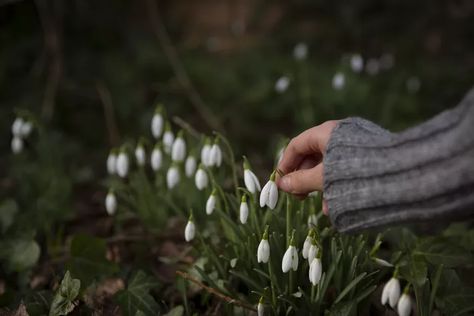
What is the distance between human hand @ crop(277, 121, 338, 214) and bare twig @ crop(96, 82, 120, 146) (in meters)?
1.86

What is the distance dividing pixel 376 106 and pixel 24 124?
2.27m

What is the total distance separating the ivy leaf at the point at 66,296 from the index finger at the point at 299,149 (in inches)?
30.9

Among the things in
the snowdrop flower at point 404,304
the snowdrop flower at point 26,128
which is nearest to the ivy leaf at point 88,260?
the snowdrop flower at point 26,128

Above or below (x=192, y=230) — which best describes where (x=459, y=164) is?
above

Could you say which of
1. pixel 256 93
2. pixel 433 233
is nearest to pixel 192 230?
pixel 433 233

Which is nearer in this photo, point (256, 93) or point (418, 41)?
point (256, 93)

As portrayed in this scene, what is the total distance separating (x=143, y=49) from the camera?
418cm

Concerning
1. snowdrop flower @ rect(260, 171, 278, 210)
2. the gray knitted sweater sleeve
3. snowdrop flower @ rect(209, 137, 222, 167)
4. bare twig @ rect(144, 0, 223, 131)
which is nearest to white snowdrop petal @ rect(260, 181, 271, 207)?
snowdrop flower @ rect(260, 171, 278, 210)

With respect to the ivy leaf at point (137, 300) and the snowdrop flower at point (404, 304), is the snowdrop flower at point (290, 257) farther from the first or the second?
the ivy leaf at point (137, 300)

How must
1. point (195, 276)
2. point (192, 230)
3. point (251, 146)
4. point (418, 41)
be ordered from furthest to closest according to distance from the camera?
point (418, 41) < point (251, 146) < point (195, 276) < point (192, 230)

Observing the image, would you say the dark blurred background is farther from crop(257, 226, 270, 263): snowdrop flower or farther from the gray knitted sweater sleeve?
the gray knitted sweater sleeve

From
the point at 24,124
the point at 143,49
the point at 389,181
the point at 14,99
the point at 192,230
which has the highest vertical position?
the point at 143,49

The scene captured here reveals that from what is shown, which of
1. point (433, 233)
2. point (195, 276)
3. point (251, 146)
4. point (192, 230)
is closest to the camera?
point (192, 230)

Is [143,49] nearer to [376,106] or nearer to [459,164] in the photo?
[376,106]
